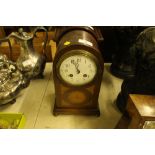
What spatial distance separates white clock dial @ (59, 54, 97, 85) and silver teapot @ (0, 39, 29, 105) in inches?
12.1

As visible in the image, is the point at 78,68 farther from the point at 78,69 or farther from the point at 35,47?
the point at 35,47

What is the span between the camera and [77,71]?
882mm

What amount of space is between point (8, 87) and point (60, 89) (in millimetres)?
291

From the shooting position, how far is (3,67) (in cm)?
105

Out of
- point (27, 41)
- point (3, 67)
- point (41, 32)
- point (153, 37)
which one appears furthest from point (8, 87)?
point (153, 37)

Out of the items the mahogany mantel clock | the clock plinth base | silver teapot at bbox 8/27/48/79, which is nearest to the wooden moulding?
silver teapot at bbox 8/27/48/79

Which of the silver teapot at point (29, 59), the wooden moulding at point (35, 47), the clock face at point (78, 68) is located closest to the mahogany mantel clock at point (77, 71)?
the clock face at point (78, 68)

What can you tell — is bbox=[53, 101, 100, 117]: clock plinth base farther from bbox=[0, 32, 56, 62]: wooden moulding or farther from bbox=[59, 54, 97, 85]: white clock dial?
bbox=[0, 32, 56, 62]: wooden moulding

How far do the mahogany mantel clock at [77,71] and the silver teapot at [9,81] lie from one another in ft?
0.78

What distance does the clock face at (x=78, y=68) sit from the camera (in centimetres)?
84

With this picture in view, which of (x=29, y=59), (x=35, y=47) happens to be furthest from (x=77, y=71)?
(x=35, y=47)

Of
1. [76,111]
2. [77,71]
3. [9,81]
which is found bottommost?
[76,111]

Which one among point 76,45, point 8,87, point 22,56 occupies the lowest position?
point 8,87

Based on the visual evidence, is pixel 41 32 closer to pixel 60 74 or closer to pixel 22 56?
pixel 22 56
